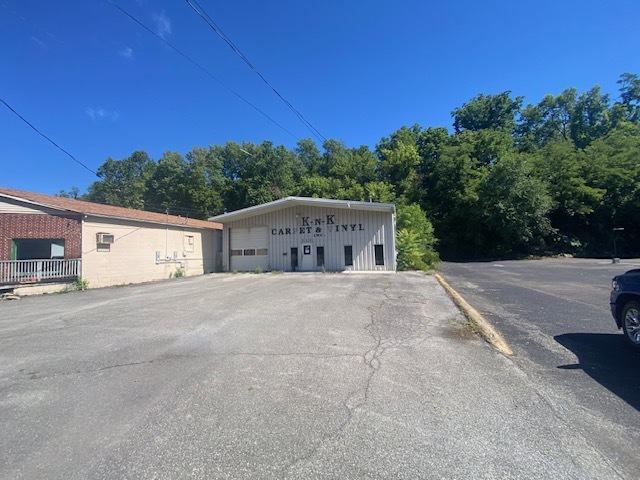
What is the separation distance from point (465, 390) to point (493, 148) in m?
50.2

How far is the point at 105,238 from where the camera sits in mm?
15922

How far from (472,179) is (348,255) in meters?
28.9

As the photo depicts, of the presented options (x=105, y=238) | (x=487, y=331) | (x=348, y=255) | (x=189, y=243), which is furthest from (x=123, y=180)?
(x=487, y=331)

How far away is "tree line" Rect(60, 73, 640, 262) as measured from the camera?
1480 inches

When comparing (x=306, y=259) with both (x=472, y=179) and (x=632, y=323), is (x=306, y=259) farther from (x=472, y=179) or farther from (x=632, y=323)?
(x=472, y=179)

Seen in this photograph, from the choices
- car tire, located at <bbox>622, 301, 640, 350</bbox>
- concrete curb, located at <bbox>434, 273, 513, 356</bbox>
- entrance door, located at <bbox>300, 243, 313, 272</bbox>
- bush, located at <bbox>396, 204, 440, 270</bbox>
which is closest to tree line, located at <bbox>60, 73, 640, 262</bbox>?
bush, located at <bbox>396, 204, 440, 270</bbox>

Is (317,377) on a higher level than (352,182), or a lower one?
lower

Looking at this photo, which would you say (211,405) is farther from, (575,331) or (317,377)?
(575,331)

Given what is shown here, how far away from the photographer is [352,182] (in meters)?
43.3

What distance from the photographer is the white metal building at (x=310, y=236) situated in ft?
66.1

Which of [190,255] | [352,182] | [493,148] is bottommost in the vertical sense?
[190,255]

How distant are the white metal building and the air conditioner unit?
787 centimetres

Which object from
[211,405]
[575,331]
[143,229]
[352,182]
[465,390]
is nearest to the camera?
[211,405]

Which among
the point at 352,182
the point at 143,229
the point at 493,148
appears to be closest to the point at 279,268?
the point at 143,229
